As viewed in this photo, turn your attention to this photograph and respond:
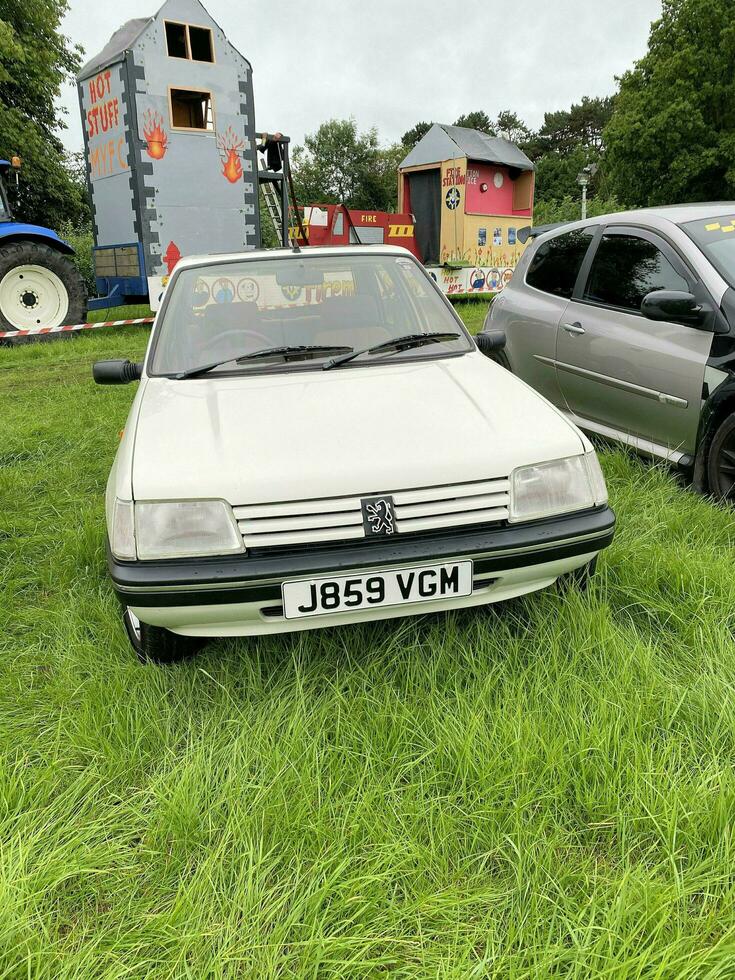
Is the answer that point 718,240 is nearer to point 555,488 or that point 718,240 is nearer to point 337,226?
point 555,488

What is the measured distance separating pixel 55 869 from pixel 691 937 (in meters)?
1.37

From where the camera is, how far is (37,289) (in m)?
10.5

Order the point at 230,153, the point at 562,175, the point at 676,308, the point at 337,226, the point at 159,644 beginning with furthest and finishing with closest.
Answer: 1. the point at 562,175
2. the point at 337,226
3. the point at 230,153
4. the point at 676,308
5. the point at 159,644

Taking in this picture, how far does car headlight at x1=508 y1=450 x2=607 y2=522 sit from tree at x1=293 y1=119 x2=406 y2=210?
144 ft

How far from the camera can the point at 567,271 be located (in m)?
4.60

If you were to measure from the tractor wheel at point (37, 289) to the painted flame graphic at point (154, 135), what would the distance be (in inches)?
84.4

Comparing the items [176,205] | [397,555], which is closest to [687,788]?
[397,555]

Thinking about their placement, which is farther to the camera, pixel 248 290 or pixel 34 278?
pixel 34 278

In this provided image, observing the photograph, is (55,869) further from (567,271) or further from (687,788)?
(567,271)

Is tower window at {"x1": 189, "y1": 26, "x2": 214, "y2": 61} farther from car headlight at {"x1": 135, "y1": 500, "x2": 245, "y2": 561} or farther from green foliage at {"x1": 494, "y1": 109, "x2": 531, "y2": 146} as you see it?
green foliage at {"x1": 494, "y1": 109, "x2": 531, "y2": 146}

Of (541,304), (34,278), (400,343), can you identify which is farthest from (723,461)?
(34,278)

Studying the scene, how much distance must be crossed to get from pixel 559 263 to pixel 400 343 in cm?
229

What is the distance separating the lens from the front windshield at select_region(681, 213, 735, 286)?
138 inches

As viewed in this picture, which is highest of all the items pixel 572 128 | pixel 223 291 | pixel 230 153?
pixel 572 128
